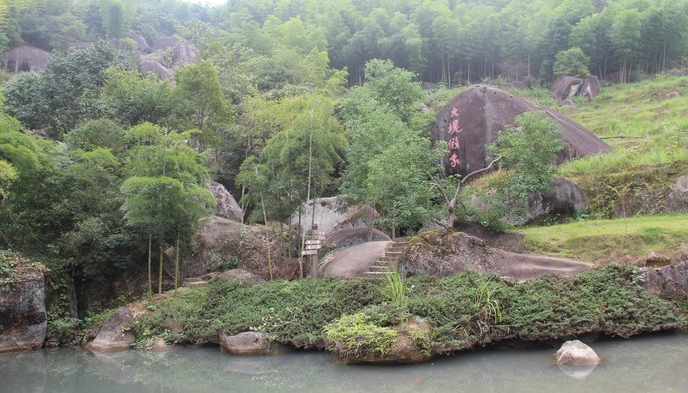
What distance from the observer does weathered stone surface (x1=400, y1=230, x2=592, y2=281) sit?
10367 mm

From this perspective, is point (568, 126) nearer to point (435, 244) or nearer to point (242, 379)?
Answer: point (435, 244)

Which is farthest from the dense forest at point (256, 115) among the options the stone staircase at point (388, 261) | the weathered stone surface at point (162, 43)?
the weathered stone surface at point (162, 43)

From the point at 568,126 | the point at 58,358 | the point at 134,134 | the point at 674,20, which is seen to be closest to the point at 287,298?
the point at 58,358

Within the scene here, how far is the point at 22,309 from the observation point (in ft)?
33.4

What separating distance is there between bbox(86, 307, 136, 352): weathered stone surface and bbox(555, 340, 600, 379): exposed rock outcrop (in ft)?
25.0

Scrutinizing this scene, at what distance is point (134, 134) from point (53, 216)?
2559mm

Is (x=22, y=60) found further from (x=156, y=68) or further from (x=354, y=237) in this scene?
(x=354, y=237)

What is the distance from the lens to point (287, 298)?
1038cm

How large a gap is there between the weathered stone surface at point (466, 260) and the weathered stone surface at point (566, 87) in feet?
76.3

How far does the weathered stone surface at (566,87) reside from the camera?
Answer: 31031 mm

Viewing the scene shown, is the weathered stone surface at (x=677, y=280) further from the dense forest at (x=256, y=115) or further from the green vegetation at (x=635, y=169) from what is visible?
the dense forest at (x=256, y=115)

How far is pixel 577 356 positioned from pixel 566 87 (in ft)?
88.7

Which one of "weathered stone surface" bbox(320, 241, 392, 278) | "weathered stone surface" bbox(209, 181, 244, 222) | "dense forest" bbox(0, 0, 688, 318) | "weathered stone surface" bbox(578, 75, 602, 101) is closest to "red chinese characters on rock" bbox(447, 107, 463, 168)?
→ "dense forest" bbox(0, 0, 688, 318)

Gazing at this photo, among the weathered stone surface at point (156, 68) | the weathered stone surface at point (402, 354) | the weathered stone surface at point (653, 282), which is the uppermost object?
the weathered stone surface at point (156, 68)
